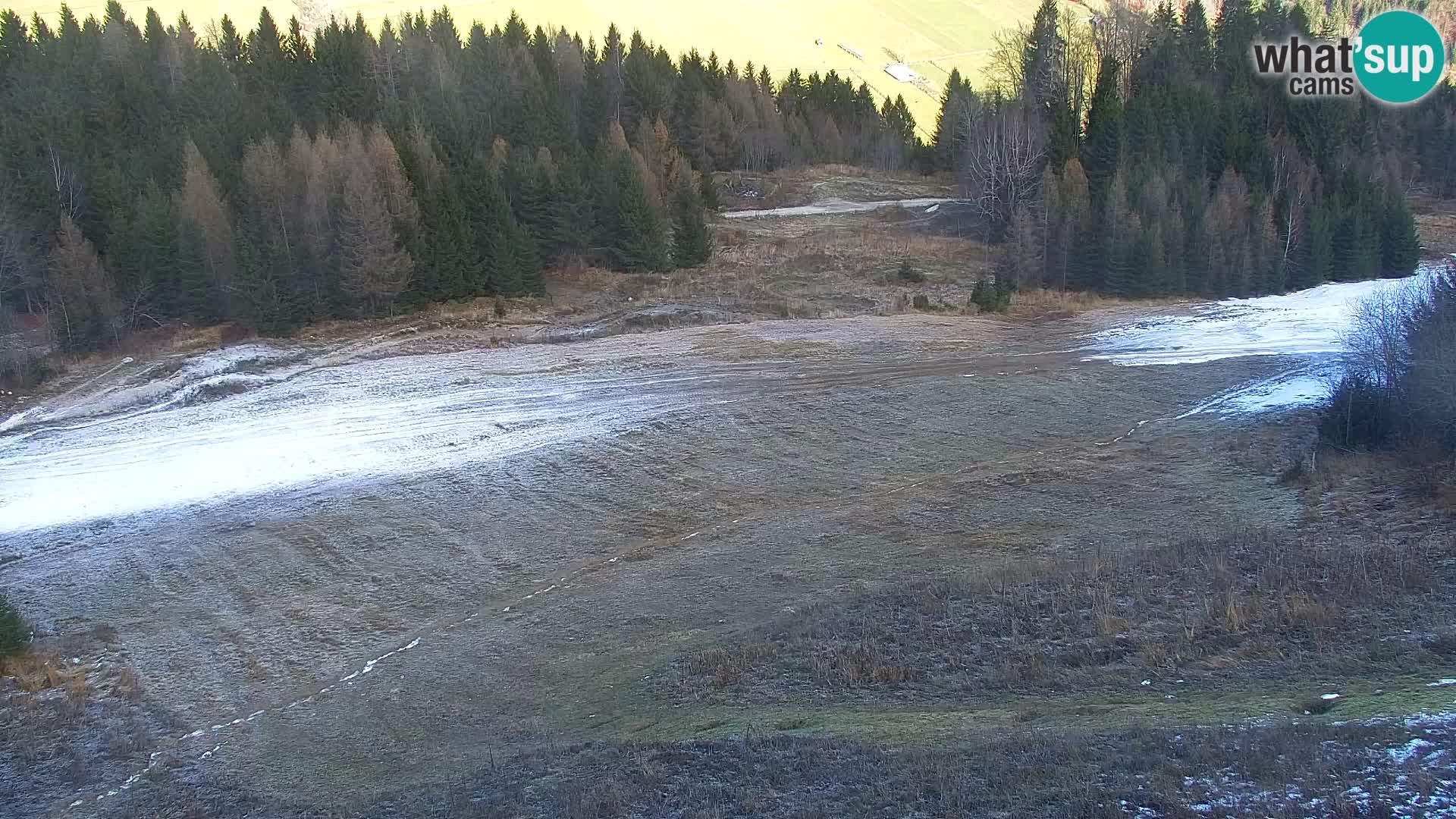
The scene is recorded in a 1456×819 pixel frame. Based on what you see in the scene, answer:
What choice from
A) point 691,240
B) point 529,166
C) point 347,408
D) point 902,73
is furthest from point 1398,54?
point 902,73

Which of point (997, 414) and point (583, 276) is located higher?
point (583, 276)

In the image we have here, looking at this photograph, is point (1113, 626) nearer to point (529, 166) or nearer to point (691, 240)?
point (691, 240)

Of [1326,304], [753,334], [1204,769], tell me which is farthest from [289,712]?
[1326,304]

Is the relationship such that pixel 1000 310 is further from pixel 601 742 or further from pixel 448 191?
pixel 601 742

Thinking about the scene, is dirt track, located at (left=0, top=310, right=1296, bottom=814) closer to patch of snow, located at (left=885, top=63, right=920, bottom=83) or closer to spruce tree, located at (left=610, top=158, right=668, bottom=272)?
spruce tree, located at (left=610, top=158, right=668, bottom=272)

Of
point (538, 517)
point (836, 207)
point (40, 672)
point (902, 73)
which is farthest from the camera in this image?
point (902, 73)
